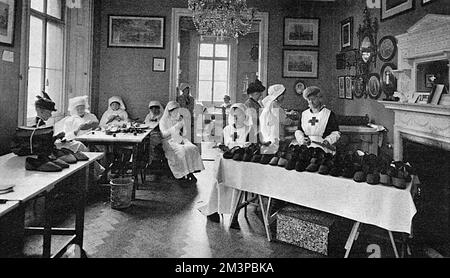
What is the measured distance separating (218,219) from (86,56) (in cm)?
423

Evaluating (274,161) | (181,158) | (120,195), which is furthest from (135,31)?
(274,161)

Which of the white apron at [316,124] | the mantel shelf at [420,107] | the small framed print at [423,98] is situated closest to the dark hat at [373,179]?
the white apron at [316,124]

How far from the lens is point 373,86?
5836mm

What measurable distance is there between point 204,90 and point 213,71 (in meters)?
0.67

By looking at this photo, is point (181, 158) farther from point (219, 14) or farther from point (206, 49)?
point (206, 49)

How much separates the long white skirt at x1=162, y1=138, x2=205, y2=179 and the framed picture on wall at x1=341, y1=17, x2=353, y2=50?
125 inches

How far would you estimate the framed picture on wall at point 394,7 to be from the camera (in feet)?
16.0

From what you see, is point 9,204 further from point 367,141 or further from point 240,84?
point 240,84

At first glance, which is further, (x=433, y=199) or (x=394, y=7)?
(x=394, y=7)

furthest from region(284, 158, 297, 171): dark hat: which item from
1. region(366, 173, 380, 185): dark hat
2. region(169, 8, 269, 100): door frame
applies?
region(169, 8, 269, 100): door frame

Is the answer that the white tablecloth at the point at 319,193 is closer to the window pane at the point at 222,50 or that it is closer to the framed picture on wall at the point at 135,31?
the framed picture on wall at the point at 135,31

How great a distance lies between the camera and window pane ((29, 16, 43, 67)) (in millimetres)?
5051

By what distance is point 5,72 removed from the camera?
3.57 m

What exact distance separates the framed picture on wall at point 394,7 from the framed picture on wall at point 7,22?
4.37m
